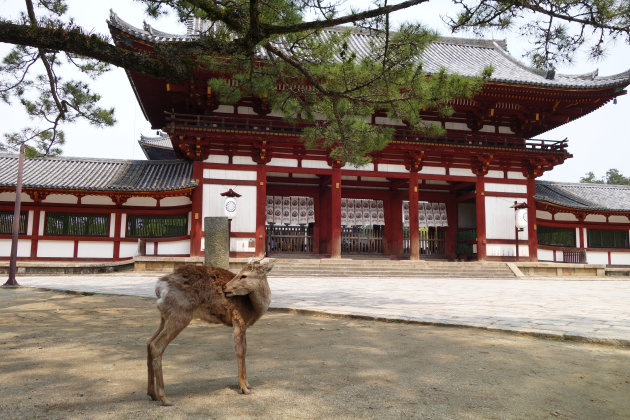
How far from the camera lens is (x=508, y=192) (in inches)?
672

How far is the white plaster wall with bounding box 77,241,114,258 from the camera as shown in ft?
Answer: 50.1

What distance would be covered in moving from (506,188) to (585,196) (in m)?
6.33

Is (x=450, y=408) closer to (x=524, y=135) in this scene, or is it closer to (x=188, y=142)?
(x=188, y=142)

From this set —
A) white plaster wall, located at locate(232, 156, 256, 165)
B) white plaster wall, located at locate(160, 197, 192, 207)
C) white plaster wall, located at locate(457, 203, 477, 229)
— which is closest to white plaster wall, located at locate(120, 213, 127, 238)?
white plaster wall, located at locate(160, 197, 192, 207)

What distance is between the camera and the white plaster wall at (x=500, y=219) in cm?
1678

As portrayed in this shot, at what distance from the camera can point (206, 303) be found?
2.77m

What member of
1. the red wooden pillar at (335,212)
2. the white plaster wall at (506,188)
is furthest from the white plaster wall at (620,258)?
the red wooden pillar at (335,212)

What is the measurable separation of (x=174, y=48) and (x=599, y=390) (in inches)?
200

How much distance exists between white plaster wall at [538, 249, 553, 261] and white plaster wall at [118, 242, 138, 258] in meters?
16.2

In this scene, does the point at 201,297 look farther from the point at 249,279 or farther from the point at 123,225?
the point at 123,225

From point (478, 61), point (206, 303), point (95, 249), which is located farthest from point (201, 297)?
point (478, 61)

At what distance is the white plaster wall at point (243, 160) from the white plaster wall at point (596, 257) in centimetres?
1493

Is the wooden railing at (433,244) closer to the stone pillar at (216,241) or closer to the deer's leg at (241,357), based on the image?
the stone pillar at (216,241)

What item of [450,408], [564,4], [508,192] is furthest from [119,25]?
[508,192]
